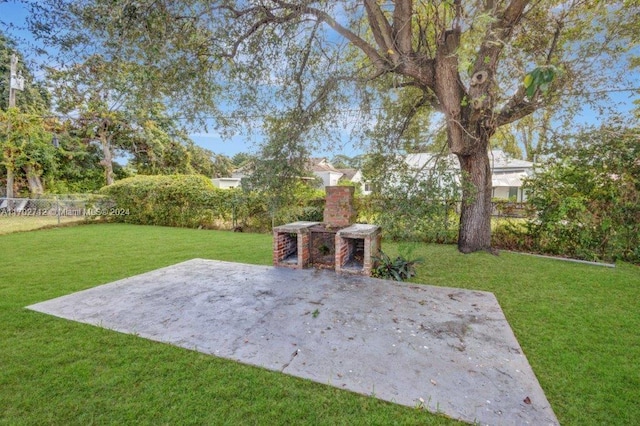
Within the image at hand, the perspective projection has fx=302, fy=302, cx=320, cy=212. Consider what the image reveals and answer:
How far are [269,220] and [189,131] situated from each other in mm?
4881

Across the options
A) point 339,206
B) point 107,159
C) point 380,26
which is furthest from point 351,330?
point 107,159

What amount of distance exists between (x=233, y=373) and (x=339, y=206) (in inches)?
144

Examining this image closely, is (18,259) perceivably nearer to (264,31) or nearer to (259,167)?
(259,167)

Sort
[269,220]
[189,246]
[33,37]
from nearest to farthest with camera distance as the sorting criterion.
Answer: [33,37]
[189,246]
[269,220]

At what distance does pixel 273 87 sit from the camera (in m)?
5.93

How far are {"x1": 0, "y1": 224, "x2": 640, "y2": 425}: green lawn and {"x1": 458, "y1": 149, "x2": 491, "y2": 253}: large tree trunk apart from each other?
206 cm

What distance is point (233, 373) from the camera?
230cm

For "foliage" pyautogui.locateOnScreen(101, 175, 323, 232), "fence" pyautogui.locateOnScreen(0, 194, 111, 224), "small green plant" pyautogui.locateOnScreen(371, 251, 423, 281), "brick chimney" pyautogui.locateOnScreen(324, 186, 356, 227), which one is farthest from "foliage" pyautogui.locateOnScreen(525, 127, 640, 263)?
"fence" pyautogui.locateOnScreen(0, 194, 111, 224)

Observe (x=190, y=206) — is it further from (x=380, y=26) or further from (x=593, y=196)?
(x=593, y=196)

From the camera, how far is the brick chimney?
18.0 ft

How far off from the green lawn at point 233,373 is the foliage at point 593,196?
2163 mm

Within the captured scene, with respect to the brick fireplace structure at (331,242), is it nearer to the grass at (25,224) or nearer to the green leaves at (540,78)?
the green leaves at (540,78)

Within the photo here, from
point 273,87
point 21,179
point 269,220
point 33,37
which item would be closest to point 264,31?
point 273,87

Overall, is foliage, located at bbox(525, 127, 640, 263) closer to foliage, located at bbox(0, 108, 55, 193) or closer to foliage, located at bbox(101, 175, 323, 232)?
foliage, located at bbox(101, 175, 323, 232)
